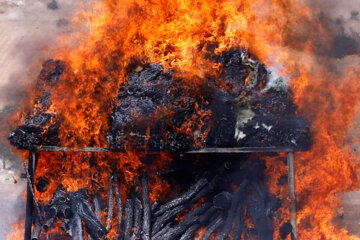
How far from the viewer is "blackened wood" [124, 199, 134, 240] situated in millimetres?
5133

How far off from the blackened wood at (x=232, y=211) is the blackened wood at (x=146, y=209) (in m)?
1.16

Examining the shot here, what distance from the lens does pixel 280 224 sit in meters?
5.57

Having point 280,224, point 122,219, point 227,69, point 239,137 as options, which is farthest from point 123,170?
point 280,224

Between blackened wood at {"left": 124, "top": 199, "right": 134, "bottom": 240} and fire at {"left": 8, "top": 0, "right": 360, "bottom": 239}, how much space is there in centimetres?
44

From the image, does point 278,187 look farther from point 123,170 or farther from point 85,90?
point 85,90

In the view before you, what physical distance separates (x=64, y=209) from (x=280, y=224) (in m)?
3.82

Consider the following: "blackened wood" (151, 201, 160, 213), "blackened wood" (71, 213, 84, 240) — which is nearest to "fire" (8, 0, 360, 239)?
"blackened wood" (151, 201, 160, 213)

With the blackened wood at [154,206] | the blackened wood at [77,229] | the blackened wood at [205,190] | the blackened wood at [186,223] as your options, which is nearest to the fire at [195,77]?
the blackened wood at [154,206]

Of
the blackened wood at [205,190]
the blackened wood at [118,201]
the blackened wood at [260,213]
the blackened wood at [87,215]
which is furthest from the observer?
the blackened wood at [205,190]

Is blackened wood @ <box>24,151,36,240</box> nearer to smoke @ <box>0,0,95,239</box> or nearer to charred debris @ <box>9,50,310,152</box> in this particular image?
charred debris @ <box>9,50,310,152</box>

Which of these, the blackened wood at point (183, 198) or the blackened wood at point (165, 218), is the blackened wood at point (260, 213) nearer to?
the blackened wood at point (183, 198)

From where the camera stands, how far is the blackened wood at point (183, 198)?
5347 millimetres

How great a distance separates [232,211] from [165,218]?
3.75ft

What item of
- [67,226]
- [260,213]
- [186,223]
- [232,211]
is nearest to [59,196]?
[67,226]
